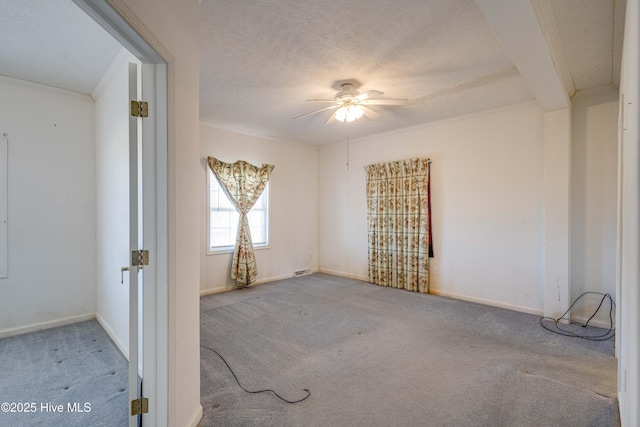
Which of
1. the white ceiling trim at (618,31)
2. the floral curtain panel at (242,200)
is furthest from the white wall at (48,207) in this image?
the white ceiling trim at (618,31)

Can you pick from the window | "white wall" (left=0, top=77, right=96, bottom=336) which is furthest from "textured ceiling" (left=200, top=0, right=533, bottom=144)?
"white wall" (left=0, top=77, right=96, bottom=336)

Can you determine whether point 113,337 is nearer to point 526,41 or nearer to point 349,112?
point 349,112

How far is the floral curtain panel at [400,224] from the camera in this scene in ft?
15.0

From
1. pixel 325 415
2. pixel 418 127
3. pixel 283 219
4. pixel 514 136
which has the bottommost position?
pixel 325 415

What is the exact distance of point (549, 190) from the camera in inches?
134

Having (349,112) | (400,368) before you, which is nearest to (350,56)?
(349,112)

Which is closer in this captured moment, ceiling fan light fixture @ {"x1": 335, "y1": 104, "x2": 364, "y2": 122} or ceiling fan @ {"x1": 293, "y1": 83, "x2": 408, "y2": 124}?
ceiling fan @ {"x1": 293, "y1": 83, "x2": 408, "y2": 124}

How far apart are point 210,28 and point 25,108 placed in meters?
2.49

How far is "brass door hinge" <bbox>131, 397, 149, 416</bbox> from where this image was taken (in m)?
1.50

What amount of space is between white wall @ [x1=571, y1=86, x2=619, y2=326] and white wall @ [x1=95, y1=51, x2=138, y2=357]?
15.0 ft

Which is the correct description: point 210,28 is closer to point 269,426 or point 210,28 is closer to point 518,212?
point 269,426

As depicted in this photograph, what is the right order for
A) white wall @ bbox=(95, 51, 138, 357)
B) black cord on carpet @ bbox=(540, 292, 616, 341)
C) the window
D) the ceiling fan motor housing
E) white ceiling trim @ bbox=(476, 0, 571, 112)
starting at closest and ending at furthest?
1. white ceiling trim @ bbox=(476, 0, 571, 112)
2. white wall @ bbox=(95, 51, 138, 357)
3. black cord on carpet @ bbox=(540, 292, 616, 341)
4. the ceiling fan motor housing
5. the window

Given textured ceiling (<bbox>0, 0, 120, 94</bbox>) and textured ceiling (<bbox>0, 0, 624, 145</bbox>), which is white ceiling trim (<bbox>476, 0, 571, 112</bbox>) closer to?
textured ceiling (<bbox>0, 0, 624, 145</bbox>)

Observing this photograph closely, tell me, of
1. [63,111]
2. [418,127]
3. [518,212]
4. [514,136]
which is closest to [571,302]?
[518,212]
